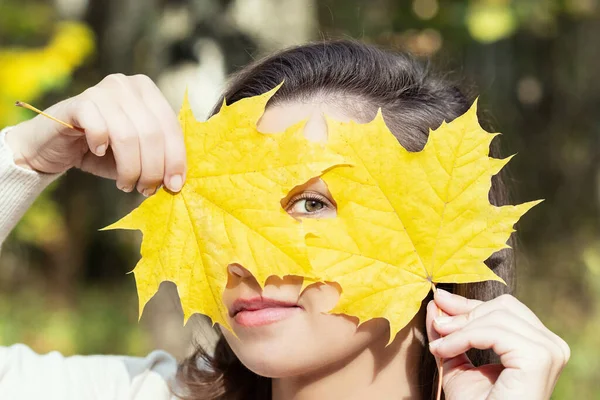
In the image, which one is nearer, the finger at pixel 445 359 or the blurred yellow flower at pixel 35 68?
the finger at pixel 445 359

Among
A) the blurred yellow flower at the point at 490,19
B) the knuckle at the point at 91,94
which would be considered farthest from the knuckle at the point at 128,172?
the blurred yellow flower at the point at 490,19

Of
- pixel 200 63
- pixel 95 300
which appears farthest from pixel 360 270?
pixel 95 300

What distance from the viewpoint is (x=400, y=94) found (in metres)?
1.86

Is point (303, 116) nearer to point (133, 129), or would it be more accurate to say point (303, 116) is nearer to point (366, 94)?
point (366, 94)

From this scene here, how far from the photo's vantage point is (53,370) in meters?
2.02

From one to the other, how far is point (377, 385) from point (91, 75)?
5.45 meters

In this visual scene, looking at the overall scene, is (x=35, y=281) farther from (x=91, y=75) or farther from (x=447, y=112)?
(x=447, y=112)

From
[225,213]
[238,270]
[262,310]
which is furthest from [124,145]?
[262,310]

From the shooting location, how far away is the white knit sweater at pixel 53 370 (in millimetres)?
1837

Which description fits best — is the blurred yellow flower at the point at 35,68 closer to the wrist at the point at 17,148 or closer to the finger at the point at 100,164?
the wrist at the point at 17,148

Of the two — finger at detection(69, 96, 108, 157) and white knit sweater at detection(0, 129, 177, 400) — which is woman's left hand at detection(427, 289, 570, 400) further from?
white knit sweater at detection(0, 129, 177, 400)

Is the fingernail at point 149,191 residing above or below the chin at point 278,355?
above

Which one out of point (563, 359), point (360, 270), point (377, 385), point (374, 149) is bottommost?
point (377, 385)

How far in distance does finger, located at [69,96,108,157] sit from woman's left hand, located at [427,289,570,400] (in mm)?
803
